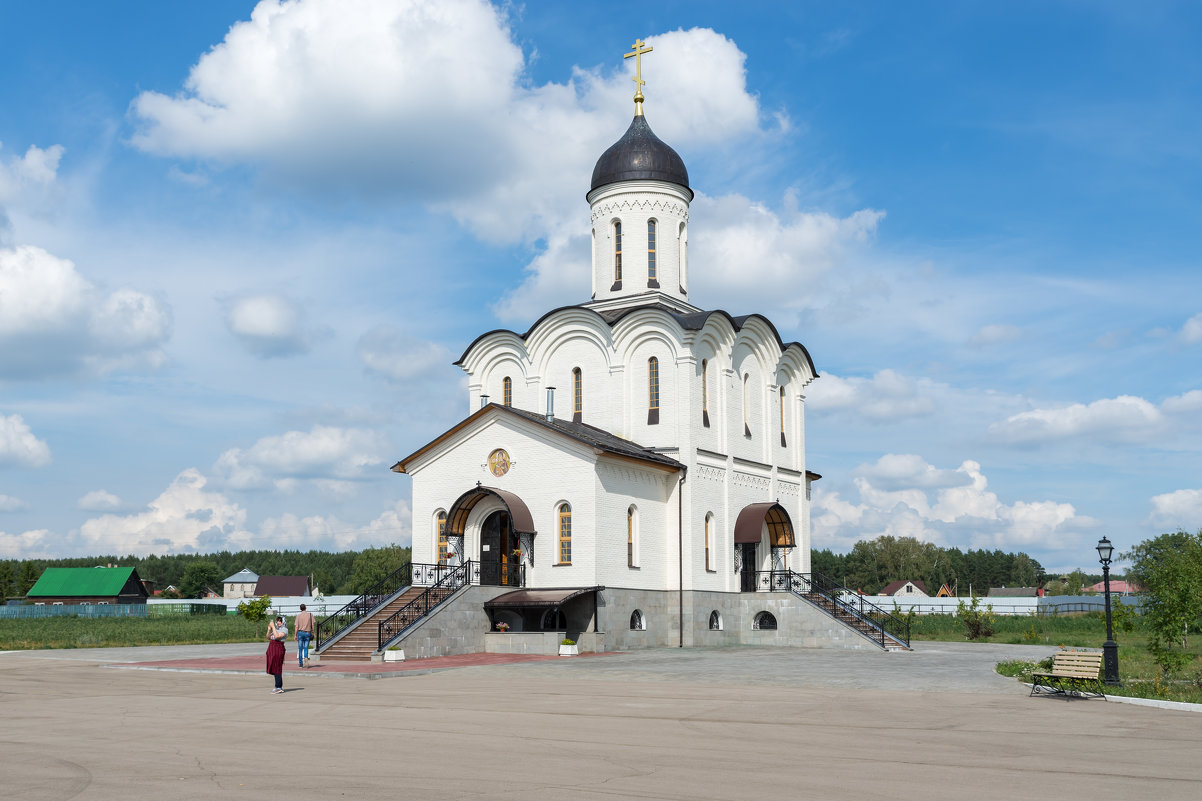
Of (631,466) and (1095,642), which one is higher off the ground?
(631,466)

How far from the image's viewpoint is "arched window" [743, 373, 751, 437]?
3541 cm

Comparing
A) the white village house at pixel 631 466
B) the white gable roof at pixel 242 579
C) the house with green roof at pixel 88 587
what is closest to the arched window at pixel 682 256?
the white village house at pixel 631 466

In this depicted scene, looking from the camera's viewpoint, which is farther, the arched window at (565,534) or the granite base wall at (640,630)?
the arched window at (565,534)

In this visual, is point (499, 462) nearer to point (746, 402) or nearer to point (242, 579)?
point (746, 402)

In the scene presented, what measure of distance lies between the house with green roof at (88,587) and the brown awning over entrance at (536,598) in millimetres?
72066

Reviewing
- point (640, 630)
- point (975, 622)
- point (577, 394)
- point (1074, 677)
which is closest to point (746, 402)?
point (577, 394)

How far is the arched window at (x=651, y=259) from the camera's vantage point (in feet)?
119

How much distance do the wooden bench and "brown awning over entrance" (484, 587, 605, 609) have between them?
12.5 m

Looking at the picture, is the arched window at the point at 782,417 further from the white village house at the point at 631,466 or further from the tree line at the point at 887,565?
the tree line at the point at 887,565

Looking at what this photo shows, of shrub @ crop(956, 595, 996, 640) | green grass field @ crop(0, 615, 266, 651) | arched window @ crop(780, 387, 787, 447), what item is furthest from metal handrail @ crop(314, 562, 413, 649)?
shrub @ crop(956, 595, 996, 640)

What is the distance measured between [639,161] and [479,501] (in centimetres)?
1344

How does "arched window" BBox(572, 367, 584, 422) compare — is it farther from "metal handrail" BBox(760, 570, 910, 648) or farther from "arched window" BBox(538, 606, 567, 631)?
"metal handrail" BBox(760, 570, 910, 648)

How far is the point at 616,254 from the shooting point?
121 ft

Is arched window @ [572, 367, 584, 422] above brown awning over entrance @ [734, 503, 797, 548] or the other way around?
above
